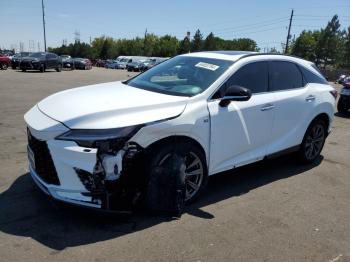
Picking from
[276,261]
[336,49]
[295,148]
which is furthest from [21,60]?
[336,49]

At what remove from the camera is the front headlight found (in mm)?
3645

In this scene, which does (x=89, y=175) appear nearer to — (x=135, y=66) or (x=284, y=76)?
(x=284, y=76)

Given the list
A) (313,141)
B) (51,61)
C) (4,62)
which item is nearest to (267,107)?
(313,141)

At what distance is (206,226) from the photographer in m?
4.09

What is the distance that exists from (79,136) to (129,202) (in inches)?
32.6

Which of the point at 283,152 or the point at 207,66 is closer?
the point at 207,66

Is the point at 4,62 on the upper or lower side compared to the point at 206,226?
lower

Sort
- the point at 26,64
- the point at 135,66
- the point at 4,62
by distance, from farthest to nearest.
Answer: the point at 135,66 < the point at 4,62 < the point at 26,64

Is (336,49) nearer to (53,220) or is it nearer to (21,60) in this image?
(21,60)

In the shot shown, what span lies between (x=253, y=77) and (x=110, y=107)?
2162 millimetres

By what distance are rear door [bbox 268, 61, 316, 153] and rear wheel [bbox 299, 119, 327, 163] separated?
284mm

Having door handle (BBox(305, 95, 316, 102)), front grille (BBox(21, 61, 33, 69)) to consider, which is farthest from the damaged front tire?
front grille (BBox(21, 61, 33, 69))

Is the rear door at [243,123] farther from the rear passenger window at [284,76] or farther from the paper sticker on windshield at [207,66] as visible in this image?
the paper sticker on windshield at [207,66]

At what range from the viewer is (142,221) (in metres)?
4.12
